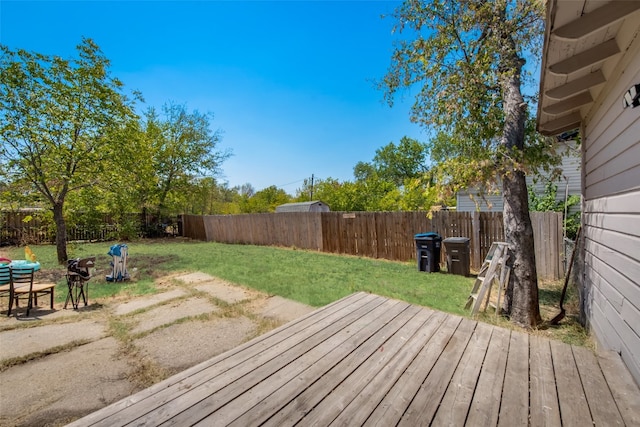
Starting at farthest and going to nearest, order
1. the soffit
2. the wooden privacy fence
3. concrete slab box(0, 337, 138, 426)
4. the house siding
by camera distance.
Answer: the wooden privacy fence → concrete slab box(0, 337, 138, 426) → the house siding → the soffit

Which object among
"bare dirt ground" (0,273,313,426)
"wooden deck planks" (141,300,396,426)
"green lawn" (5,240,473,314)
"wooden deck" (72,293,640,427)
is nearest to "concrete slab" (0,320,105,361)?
"bare dirt ground" (0,273,313,426)

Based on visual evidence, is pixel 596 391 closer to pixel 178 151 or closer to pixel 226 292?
pixel 226 292

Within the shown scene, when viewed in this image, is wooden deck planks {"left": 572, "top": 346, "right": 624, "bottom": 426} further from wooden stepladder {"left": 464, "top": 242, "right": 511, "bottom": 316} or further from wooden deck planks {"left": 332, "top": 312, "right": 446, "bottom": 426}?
wooden stepladder {"left": 464, "top": 242, "right": 511, "bottom": 316}

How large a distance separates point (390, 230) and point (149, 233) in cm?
1645

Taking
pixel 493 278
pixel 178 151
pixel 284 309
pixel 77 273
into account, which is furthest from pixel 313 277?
pixel 178 151

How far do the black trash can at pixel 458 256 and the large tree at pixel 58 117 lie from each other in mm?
9925

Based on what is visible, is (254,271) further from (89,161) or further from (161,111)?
(161,111)

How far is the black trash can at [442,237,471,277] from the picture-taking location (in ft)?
20.4

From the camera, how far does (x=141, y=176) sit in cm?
977

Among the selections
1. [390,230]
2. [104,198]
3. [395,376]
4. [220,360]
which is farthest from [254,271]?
[104,198]

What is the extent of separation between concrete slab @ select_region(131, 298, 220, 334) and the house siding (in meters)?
4.65

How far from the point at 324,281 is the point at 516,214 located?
3.68m

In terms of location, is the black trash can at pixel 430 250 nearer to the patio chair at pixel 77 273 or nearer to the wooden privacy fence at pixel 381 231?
the wooden privacy fence at pixel 381 231

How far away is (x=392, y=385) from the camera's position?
1717 millimetres
